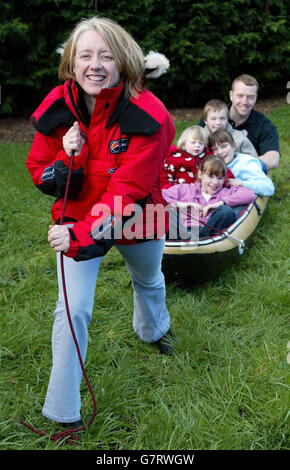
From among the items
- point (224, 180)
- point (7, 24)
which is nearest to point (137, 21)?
point (7, 24)

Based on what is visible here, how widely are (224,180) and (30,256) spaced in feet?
5.76

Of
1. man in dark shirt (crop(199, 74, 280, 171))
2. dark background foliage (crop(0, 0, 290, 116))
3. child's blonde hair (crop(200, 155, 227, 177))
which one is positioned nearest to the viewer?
child's blonde hair (crop(200, 155, 227, 177))

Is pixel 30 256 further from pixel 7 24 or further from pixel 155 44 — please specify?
pixel 155 44

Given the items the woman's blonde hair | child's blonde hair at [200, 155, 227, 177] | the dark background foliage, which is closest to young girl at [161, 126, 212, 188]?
child's blonde hair at [200, 155, 227, 177]

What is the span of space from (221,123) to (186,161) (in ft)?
1.98

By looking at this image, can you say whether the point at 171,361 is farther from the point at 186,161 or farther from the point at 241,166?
the point at 241,166

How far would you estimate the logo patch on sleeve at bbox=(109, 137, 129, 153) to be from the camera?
2.19 meters

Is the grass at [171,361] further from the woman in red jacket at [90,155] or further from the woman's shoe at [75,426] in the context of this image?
the woman in red jacket at [90,155]

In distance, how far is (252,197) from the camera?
4.15 metres

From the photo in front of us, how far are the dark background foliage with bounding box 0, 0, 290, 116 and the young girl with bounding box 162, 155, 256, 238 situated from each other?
4.35 metres

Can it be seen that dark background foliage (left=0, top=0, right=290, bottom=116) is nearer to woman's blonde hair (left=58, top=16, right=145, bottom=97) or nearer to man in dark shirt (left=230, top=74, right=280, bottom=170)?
man in dark shirt (left=230, top=74, right=280, bottom=170)

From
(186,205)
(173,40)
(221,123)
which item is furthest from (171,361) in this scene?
(173,40)

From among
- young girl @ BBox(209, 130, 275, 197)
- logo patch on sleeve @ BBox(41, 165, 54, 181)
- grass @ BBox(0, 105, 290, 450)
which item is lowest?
grass @ BBox(0, 105, 290, 450)

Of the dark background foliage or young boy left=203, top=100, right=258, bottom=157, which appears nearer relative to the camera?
young boy left=203, top=100, right=258, bottom=157
